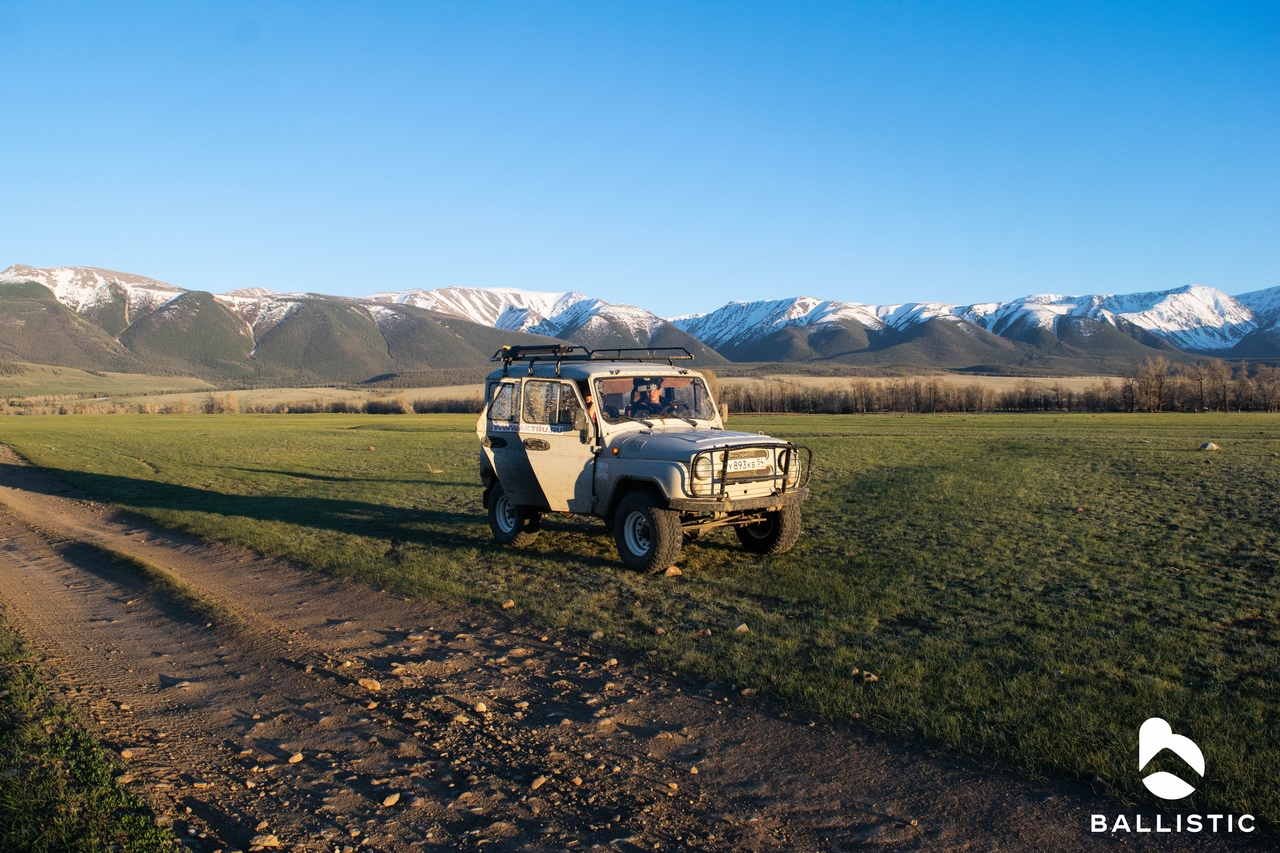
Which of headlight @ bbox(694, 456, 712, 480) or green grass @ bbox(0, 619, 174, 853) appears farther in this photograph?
headlight @ bbox(694, 456, 712, 480)

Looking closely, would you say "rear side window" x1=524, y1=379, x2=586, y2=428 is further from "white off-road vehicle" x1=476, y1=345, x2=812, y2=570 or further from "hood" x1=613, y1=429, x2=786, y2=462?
"hood" x1=613, y1=429, x2=786, y2=462


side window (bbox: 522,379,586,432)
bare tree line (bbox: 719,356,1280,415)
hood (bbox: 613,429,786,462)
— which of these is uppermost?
side window (bbox: 522,379,586,432)

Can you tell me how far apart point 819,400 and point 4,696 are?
95.4 m

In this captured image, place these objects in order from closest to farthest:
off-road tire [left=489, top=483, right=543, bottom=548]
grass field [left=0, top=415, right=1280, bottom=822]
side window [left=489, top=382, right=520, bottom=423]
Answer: grass field [left=0, top=415, right=1280, bottom=822] → side window [left=489, top=382, right=520, bottom=423] → off-road tire [left=489, top=483, right=543, bottom=548]

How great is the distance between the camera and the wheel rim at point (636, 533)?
10.9m

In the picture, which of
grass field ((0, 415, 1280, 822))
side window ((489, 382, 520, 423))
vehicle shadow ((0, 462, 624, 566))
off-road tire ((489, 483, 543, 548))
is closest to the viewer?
grass field ((0, 415, 1280, 822))

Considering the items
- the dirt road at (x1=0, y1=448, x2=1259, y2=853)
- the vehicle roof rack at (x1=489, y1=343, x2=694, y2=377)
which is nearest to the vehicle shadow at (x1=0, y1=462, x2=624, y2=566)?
the vehicle roof rack at (x1=489, y1=343, x2=694, y2=377)

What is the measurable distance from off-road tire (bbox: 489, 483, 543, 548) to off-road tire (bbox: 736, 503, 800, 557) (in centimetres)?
318

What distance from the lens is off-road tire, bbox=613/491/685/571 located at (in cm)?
1046

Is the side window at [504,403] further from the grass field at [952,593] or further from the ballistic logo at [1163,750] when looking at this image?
the ballistic logo at [1163,750]

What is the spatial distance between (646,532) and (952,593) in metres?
3.64

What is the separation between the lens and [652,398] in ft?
39.4

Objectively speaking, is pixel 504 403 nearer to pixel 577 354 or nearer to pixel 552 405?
pixel 552 405

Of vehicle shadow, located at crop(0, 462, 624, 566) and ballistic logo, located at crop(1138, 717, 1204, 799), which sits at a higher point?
vehicle shadow, located at crop(0, 462, 624, 566)
